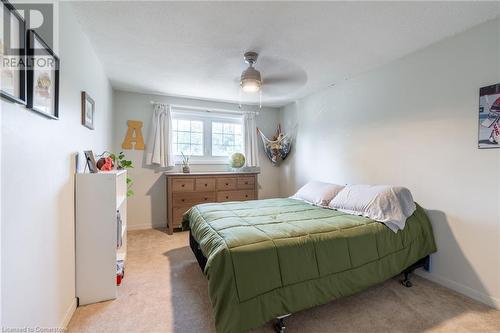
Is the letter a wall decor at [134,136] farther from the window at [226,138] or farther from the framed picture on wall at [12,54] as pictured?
the framed picture on wall at [12,54]

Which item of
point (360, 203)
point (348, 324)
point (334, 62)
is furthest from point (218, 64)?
point (348, 324)

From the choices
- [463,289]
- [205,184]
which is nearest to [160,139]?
[205,184]

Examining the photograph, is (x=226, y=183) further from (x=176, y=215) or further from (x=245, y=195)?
(x=176, y=215)

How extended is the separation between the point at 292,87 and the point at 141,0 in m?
2.27

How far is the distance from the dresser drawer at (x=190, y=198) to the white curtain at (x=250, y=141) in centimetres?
103

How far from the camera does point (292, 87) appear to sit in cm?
337

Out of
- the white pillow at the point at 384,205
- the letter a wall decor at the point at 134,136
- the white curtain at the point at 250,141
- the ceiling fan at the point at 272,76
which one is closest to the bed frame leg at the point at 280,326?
the white pillow at the point at 384,205

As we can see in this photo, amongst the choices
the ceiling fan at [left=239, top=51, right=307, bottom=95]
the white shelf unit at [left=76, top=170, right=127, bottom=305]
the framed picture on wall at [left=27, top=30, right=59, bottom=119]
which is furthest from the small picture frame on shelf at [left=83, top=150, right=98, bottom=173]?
the ceiling fan at [left=239, top=51, right=307, bottom=95]

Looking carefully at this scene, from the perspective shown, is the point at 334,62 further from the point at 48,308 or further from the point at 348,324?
the point at 48,308

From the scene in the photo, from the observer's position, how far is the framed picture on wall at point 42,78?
3.67 feet

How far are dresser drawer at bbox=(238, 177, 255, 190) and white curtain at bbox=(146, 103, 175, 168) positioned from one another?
1.17m

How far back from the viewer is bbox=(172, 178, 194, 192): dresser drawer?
Answer: 11.5 ft

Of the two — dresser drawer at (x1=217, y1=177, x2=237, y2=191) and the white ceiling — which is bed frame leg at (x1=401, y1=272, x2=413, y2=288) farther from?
dresser drawer at (x1=217, y1=177, x2=237, y2=191)

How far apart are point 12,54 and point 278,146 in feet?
12.2
